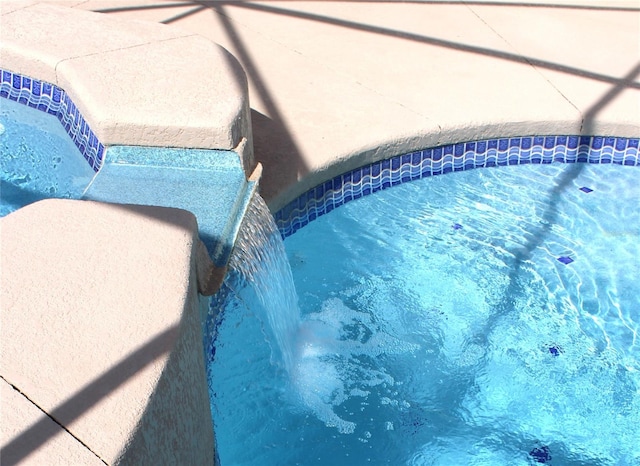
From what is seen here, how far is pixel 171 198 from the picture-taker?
275cm

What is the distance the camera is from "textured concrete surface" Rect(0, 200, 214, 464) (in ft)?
5.49

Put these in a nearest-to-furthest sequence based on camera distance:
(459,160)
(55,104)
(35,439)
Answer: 1. (35,439)
2. (55,104)
3. (459,160)

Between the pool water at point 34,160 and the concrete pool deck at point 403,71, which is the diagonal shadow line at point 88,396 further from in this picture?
the pool water at point 34,160

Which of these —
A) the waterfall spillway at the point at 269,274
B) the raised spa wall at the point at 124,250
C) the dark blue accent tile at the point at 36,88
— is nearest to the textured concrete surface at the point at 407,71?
the waterfall spillway at the point at 269,274

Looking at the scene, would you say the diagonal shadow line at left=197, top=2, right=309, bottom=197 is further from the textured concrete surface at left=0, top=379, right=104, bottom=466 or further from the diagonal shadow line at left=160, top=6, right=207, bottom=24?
the textured concrete surface at left=0, top=379, right=104, bottom=466

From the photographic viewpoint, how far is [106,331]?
1879 mm

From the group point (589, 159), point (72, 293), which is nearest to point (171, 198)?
point (72, 293)

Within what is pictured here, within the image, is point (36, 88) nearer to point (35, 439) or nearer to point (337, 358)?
point (337, 358)

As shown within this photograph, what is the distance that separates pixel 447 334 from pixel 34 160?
6.24 ft

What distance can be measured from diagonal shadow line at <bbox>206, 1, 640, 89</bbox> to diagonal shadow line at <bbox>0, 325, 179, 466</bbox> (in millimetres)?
3028

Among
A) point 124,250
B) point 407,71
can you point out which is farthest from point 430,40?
point 124,250

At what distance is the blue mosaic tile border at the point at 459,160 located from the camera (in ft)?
11.5

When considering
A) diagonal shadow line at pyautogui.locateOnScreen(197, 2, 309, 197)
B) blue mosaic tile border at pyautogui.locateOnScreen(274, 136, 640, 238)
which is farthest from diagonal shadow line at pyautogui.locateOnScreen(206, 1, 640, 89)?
diagonal shadow line at pyautogui.locateOnScreen(197, 2, 309, 197)

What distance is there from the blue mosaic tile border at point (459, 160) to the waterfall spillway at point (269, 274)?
395 mm
